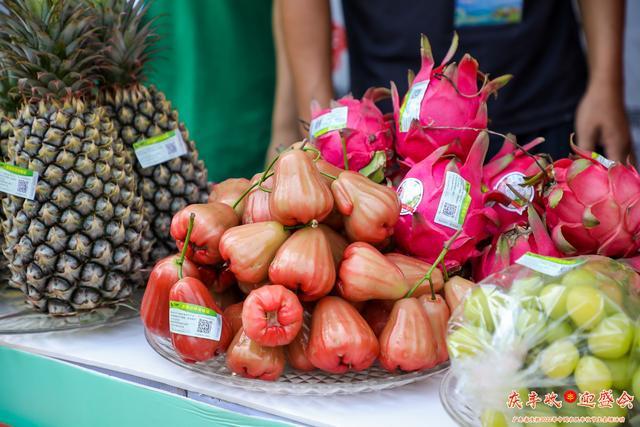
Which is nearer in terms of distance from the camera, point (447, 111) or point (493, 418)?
point (493, 418)

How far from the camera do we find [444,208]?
3.43 feet

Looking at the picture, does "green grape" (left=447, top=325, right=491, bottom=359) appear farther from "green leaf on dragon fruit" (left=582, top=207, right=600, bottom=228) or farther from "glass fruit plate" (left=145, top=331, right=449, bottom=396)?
"green leaf on dragon fruit" (left=582, top=207, right=600, bottom=228)

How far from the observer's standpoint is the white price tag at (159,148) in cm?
135

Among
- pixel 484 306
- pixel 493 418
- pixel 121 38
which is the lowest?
pixel 493 418

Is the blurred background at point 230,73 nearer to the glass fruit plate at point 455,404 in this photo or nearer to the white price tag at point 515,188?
the white price tag at point 515,188

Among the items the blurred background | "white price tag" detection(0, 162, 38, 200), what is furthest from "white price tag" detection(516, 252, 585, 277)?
the blurred background

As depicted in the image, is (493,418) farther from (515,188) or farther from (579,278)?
(515,188)

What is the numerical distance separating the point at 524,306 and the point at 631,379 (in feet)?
0.44

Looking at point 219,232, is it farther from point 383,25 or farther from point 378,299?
point 383,25

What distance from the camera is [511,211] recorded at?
1.10 m

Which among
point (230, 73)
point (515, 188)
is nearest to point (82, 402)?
point (515, 188)

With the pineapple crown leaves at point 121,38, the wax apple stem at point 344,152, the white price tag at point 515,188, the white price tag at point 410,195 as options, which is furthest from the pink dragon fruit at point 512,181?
the pineapple crown leaves at point 121,38

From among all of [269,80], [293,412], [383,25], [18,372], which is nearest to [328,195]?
[293,412]

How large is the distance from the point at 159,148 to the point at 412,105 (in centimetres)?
51
